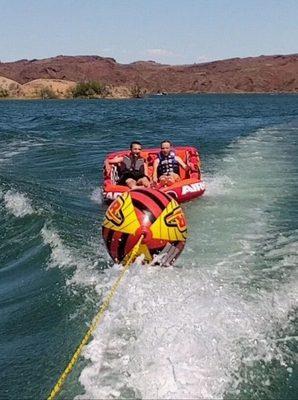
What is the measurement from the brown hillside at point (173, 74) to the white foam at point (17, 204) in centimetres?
11183

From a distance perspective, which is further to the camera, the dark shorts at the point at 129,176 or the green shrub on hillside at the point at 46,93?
the green shrub on hillside at the point at 46,93

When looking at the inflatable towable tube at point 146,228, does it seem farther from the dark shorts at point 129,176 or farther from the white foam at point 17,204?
the dark shorts at point 129,176

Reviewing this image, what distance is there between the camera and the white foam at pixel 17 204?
888cm

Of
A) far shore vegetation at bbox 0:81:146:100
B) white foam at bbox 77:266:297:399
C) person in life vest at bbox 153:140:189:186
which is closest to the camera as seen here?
white foam at bbox 77:266:297:399

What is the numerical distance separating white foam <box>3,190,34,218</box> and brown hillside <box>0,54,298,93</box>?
111829mm

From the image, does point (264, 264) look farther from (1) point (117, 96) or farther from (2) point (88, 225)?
(1) point (117, 96)

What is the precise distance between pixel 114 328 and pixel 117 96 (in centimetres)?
7920

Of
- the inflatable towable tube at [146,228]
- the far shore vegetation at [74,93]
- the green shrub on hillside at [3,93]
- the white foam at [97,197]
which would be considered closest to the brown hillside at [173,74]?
the far shore vegetation at [74,93]

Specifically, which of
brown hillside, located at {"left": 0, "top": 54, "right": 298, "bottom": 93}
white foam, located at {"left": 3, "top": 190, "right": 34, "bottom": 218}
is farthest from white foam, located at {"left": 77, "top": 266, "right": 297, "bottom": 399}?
brown hillside, located at {"left": 0, "top": 54, "right": 298, "bottom": 93}

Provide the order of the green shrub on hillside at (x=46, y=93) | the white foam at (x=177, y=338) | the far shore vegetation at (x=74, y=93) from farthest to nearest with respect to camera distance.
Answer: the far shore vegetation at (x=74, y=93) → the green shrub on hillside at (x=46, y=93) → the white foam at (x=177, y=338)

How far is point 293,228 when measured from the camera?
26.5 feet

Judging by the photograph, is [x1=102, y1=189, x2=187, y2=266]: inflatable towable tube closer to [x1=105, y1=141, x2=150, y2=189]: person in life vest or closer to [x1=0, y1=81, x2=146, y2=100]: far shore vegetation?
[x1=105, y1=141, x2=150, y2=189]: person in life vest

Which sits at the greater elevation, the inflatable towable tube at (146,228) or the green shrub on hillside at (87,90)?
the inflatable towable tube at (146,228)

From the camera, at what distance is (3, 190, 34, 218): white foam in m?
8.88
